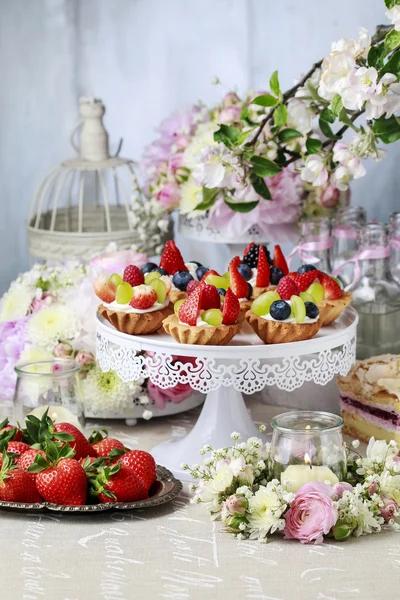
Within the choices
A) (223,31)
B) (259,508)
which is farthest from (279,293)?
(223,31)

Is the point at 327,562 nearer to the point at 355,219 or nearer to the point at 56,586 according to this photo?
the point at 56,586

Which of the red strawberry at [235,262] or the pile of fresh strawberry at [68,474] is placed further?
the red strawberry at [235,262]

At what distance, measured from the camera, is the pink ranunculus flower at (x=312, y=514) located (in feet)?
4.40

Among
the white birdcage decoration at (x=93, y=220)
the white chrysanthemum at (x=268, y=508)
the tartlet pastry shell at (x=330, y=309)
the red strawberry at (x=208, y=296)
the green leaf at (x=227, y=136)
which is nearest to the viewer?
the white chrysanthemum at (x=268, y=508)

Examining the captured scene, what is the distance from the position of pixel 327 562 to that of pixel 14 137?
7.05 ft

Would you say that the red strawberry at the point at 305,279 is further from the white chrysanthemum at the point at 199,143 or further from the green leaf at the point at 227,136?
the white chrysanthemum at the point at 199,143

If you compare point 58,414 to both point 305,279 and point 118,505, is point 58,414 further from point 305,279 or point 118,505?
point 305,279

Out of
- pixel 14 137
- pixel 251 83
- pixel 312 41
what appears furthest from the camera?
pixel 14 137

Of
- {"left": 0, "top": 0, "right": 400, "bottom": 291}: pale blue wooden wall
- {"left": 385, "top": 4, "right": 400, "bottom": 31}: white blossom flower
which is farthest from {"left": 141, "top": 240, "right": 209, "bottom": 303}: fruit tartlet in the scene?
{"left": 0, "top": 0, "right": 400, "bottom": 291}: pale blue wooden wall

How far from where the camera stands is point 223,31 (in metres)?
2.81

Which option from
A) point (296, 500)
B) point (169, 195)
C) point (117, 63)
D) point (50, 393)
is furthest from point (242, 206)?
point (117, 63)

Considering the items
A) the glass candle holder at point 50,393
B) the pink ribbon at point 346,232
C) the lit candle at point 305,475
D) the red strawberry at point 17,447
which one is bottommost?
the lit candle at point 305,475

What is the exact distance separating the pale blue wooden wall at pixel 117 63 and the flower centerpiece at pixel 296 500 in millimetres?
1306

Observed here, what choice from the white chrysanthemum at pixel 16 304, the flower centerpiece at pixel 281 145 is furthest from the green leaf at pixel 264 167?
the white chrysanthemum at pixel 16 304
